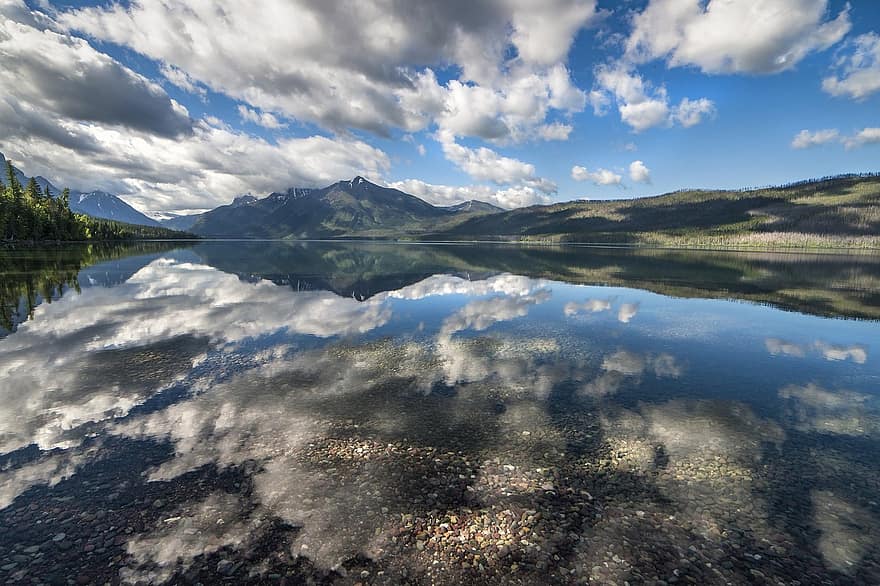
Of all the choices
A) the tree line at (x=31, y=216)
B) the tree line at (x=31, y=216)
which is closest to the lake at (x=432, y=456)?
the tree line at (x=31, y=216)

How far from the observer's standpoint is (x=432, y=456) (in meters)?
17.3

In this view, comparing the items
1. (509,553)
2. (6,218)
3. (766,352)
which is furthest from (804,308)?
(6,218)

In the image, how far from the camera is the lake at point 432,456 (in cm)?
1190

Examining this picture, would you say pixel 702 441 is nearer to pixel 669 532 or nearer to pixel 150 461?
pixel 669 532

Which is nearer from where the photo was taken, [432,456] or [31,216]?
[432,456]

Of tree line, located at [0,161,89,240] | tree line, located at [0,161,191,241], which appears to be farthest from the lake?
tree line, located at [0,161,191,241]

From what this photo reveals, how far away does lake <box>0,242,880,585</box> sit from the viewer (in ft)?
39.0

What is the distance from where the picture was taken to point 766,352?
35.4m

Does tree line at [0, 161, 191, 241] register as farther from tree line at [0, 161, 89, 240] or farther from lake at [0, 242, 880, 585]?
lake at [0, 242, 880, 585]

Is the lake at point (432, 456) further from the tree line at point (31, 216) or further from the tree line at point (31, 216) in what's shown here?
the tree line at point (31, 216)

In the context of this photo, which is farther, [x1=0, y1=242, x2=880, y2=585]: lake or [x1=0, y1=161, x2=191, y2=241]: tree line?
[x1=0, y1=161, x2=191, y2=241]: tree line

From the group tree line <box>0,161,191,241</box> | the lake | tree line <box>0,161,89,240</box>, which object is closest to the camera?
the lake

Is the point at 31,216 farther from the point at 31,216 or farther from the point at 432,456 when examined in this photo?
the point at 432,456

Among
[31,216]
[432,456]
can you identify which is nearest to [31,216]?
[31,216]
